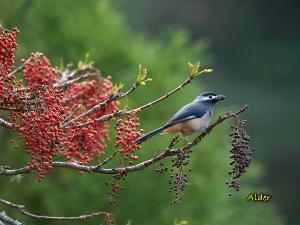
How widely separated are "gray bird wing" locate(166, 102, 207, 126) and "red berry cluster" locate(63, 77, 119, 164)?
1.33 feet

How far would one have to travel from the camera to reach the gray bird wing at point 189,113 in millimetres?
5562

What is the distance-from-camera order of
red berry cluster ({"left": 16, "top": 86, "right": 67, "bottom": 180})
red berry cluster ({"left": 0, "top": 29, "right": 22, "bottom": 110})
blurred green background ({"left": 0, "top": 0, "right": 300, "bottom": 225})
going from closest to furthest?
red berry cluster ({"left": 16, "top": 86, "right": 67, "bottom": 180}), red berry cluster ({"left": 0, "top": 29, "right": 22, "bottom": 110}), blurred green background ({"left": 0, "top": 0, "right": 300, "bottom": 225})

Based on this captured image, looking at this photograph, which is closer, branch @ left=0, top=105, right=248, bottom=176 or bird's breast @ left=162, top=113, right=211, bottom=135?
branch @ left=0, top=105, right=248, bottom=176

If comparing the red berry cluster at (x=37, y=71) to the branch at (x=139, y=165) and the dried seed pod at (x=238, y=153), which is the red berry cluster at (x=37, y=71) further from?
the dried seed pod at (x=238, y=153)

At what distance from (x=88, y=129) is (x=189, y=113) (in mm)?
981

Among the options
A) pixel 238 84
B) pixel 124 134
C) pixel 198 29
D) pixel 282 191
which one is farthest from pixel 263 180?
pixel 124 134

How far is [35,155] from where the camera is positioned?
444 cm

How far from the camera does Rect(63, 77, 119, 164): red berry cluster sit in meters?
4.97

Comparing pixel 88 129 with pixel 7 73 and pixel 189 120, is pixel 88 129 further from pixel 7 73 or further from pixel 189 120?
pixel 189 120

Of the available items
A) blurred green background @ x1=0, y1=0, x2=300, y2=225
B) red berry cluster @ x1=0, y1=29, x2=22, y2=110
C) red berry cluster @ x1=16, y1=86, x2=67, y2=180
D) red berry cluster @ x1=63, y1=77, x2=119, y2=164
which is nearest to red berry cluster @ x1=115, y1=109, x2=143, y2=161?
red berry cluster @ x1=63, y1=77, x2=119, y2=164

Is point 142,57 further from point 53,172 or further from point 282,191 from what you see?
point 282,191

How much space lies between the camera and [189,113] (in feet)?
18.7

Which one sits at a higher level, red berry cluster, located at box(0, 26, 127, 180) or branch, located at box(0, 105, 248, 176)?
red berry cluster, located at box(0, 26, 127, 180)

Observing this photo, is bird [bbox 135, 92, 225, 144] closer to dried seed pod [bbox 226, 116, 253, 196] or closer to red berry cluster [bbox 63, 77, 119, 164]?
red berry cluster [bbox 63, 77, 119, 164]
